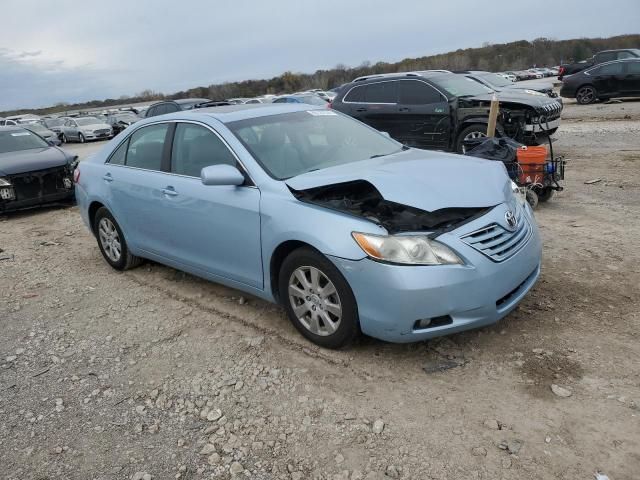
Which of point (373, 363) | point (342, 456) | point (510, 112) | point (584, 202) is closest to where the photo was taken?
point (342, 456)

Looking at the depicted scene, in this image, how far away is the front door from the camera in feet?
12.7

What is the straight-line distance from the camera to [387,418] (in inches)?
116

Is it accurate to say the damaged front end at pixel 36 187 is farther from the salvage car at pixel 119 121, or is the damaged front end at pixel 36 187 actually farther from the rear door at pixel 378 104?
the salvage car at pixel 119 121

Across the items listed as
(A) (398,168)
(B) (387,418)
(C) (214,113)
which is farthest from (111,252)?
(B) (387,418)

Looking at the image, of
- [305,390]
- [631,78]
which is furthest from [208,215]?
[631,78]

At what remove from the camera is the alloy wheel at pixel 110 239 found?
5551 millimetres

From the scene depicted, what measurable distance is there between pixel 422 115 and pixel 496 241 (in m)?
7.23

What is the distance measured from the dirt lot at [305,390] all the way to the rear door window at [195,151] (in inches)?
46.0

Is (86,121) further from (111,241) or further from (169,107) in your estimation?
(111,241)

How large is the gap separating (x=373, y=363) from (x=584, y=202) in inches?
188

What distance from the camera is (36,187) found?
912 cm

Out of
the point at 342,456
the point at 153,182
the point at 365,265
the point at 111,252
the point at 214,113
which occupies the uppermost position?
the point at 214,113

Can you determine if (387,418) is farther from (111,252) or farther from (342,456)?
(111,252)

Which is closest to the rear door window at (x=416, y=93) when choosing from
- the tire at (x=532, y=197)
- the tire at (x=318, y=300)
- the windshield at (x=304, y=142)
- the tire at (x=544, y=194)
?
the tire at (x=544, y=194)
